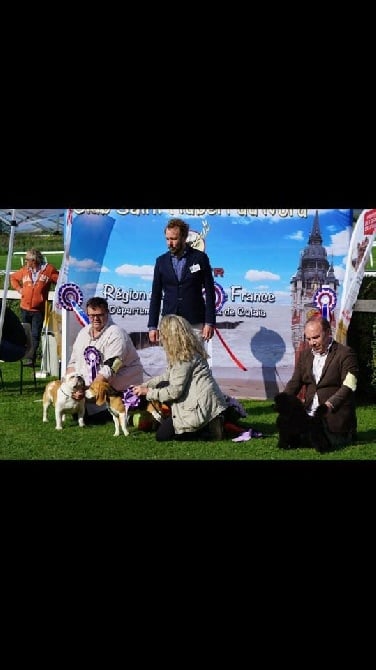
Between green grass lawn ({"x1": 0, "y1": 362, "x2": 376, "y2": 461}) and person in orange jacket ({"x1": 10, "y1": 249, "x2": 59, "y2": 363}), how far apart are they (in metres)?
0.74

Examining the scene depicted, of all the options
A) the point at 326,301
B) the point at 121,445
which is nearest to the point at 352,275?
the point at 326,301

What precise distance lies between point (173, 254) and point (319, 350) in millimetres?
1171

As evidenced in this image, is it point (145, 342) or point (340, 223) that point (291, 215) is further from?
point (145, 342)

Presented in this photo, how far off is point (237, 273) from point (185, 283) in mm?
875

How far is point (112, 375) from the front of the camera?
691cm

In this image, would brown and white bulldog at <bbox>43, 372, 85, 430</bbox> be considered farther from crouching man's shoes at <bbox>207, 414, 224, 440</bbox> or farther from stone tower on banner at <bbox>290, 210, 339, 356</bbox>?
stone tower on banner at <bbox>290, 210, 339, 356</bbox>

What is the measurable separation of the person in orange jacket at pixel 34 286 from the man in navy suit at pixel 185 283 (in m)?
0.96

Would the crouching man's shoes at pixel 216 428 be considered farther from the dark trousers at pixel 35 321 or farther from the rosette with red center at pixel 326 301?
the dark trousers at pixel 35 321

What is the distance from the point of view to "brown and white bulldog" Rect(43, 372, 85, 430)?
21.6 feet

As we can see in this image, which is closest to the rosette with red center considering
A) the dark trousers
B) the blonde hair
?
the blonde hair

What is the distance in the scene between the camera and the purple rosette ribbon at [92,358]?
685 cm

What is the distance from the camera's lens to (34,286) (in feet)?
24.7

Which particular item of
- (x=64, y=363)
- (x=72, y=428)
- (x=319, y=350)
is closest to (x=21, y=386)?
(x=64, y=363)

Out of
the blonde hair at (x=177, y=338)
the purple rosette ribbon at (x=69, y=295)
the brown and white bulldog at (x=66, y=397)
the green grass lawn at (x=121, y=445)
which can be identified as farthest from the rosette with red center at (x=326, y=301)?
the brown and white bulldog at (x=66, y=397)
